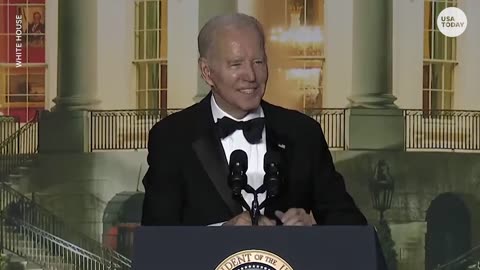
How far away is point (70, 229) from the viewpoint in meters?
4.71

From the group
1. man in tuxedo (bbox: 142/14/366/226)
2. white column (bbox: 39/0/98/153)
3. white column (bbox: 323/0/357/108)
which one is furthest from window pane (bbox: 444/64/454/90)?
man in tuxedo (bbox: 142/14/366/226)

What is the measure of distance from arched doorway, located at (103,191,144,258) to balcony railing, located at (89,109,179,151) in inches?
8.2

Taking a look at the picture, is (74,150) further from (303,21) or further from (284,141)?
(284,141)

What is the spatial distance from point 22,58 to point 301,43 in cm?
115

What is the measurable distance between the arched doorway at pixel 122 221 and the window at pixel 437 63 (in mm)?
1258

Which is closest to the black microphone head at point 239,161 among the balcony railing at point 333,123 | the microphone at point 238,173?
the microphone at point 238,173

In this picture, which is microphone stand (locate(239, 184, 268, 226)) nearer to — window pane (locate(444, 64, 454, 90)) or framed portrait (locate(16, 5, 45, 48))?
window pane (locate(444, 64, 454, 90))

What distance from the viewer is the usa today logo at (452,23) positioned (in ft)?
15.4

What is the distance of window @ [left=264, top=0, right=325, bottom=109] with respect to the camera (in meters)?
4.64

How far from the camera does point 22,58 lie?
4.73 metres

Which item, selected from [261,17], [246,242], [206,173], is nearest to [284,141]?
[206,173]

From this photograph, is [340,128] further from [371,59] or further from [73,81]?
[73,81]

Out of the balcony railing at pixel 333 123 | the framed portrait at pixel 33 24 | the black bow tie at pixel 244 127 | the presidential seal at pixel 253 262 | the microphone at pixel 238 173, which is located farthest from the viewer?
the framed portrait at pixel 33 24

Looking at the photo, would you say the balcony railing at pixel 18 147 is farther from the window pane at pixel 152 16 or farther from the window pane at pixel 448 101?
the window pane at pixel 448 101
